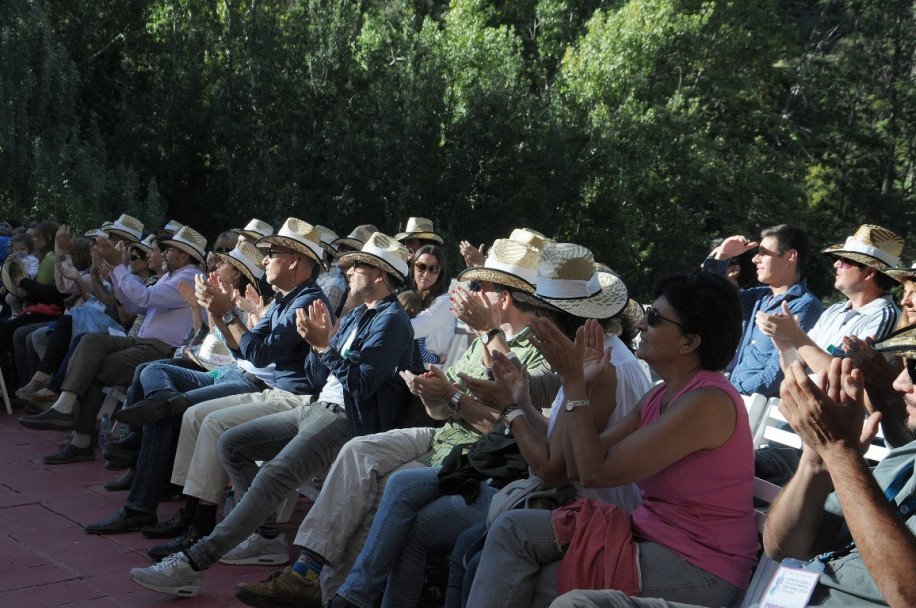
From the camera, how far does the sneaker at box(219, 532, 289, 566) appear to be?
4871mm

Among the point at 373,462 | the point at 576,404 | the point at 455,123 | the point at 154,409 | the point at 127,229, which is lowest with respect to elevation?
the point at 455,123

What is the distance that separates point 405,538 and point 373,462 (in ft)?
1.57

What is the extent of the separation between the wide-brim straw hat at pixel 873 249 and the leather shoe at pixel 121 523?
13.0 ft

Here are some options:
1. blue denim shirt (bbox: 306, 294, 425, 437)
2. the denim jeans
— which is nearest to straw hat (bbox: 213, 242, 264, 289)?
the denim jeans

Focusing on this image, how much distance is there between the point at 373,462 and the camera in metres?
Answer: 4.21

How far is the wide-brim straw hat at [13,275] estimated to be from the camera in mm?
8945

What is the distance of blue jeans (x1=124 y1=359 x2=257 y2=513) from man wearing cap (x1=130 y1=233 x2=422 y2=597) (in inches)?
29.2

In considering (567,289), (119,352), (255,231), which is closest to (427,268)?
(119,352)

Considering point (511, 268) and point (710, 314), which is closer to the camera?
point (710, 314)

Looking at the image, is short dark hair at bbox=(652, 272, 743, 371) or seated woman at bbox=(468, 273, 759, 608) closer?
seated woman at bbox=(468, 273, 759, 608)

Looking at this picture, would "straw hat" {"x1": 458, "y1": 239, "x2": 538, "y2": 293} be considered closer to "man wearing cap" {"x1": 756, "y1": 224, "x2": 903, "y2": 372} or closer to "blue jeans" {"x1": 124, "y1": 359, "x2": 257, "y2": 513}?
"man wearing cap" {"x1": 756, "y1": 224, "x2": 903, "y2": 372}

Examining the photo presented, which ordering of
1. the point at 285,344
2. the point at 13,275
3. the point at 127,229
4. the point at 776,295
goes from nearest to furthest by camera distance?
the point at 285,344
the point at 776,295
the point at 13,275
the point at 127,229

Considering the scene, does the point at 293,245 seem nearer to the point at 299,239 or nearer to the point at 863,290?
the point at 299,239

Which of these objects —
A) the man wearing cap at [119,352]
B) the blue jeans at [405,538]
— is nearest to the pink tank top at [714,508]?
the blue jeans at [405,538]
